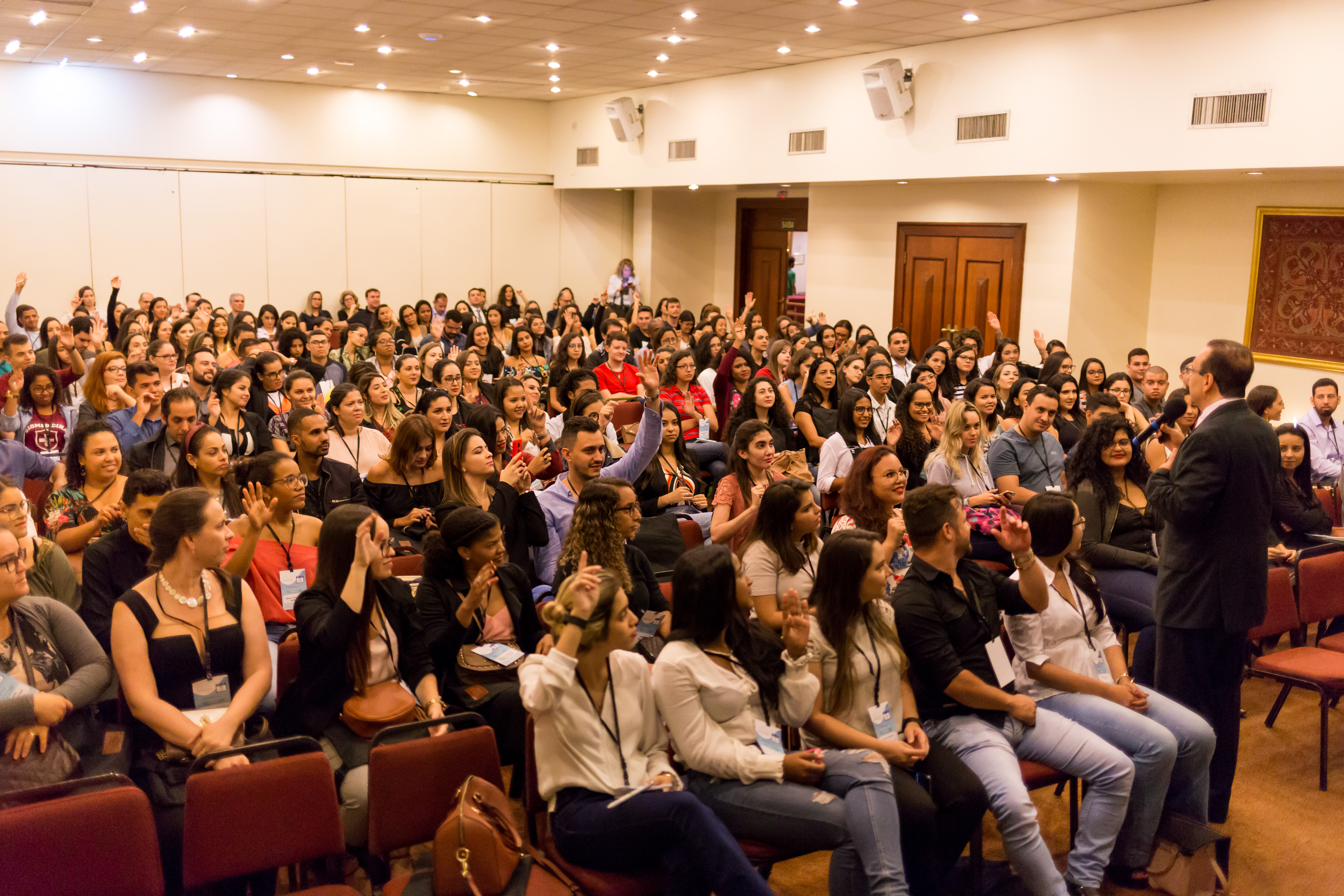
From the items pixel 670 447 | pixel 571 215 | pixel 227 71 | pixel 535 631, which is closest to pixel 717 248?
pixel 571 215

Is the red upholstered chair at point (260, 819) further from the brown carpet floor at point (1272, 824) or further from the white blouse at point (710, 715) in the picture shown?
the white blouse at point (710, 715)

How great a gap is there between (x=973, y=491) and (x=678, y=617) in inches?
116

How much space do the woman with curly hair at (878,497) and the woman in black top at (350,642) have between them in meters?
1.80

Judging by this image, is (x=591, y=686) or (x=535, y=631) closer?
(x=591, y=686)

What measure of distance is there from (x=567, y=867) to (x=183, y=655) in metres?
1.28

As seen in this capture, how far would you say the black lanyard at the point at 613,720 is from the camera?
2.82m

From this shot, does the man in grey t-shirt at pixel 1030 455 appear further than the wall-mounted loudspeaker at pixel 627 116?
No

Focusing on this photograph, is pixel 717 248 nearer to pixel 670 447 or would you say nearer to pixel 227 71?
pixel 227 71

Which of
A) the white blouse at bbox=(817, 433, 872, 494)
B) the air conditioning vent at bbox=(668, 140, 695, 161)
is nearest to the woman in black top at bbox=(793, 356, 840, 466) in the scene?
the white blouse at bbox=(817, 433, 872, 494)

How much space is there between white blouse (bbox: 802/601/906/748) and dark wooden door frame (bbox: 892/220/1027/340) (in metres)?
7.76

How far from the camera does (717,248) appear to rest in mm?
15859

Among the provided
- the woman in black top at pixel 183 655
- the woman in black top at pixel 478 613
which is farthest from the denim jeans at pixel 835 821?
the woman in black top at pixel 183 655

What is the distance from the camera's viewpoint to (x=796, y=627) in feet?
9.96

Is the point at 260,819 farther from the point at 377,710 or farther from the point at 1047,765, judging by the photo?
the point at 1047,765
